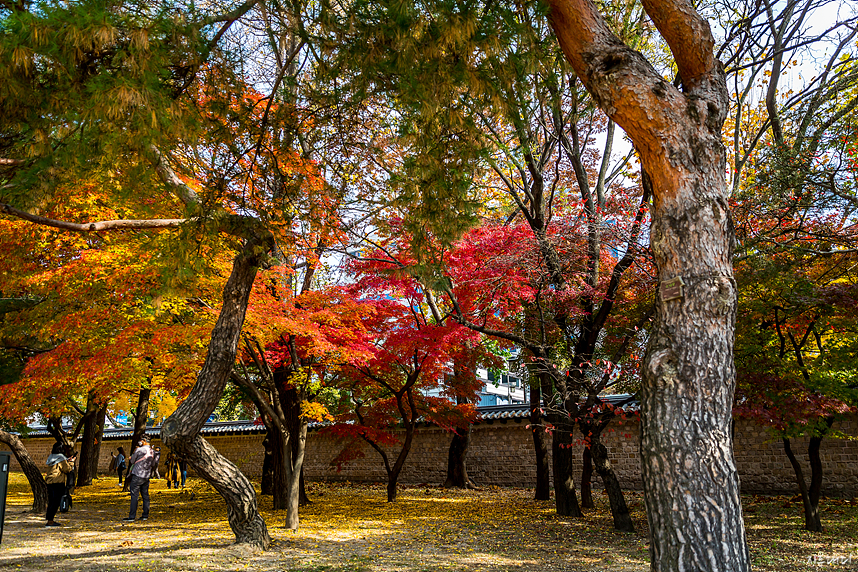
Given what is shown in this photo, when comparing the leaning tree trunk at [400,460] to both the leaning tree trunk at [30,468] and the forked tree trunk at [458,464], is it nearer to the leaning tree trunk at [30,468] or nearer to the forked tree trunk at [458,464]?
the forked tree trunk at [458,464]

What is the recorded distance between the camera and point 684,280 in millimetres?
3320

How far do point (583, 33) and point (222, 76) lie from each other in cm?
319

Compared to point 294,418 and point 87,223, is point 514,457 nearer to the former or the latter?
point 294,418

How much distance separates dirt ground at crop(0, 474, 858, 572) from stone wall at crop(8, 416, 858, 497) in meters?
0.69

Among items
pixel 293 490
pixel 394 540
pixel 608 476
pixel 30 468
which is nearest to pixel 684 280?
pixel 608 476

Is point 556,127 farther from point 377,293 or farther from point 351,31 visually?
point 351,31

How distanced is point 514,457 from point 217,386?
11.3 metres

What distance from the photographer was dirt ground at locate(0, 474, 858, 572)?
600cm

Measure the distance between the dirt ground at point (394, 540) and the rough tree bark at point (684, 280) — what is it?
10.6 ft

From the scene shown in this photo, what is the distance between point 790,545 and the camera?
6.92m

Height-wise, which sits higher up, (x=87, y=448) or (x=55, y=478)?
(x=55, y=478)

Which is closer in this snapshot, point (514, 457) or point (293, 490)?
point (293, 490)

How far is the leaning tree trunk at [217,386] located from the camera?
5.89 metres

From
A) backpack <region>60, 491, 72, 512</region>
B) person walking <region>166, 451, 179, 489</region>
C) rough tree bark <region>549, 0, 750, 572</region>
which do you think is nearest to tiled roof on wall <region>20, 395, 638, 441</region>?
person walking <region>166, 451, 179, 489</region>
